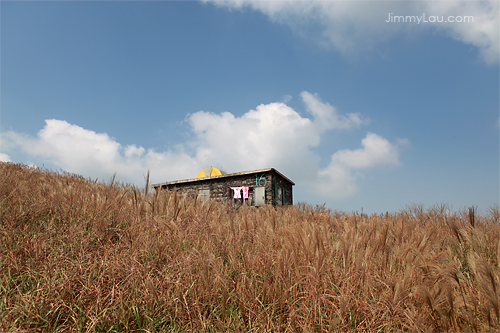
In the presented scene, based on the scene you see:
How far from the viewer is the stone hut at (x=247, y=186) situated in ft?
60.9

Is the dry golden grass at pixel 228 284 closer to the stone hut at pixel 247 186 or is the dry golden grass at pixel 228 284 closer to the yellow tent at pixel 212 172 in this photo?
the stone hut at pixel 247 186

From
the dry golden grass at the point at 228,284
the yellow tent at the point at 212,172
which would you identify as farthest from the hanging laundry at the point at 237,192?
the dry golden grass at the point at 228,284

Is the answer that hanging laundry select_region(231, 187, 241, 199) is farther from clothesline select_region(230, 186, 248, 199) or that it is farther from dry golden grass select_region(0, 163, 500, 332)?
dry golden grass select_region(0, 163, 500, 332)

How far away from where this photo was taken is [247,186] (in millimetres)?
19422

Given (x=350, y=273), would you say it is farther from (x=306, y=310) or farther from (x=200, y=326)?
(x=200, y=326)

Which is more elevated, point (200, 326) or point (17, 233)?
point (17, 233)

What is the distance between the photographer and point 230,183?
2027cm

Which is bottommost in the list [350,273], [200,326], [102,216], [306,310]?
[200,326]

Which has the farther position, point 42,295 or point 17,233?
point 17,233

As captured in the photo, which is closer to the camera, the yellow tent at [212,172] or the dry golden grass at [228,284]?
the dry golden grass at [228,284]

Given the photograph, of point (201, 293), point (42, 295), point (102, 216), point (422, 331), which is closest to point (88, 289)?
point (42, 295)

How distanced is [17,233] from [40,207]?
2.33ft

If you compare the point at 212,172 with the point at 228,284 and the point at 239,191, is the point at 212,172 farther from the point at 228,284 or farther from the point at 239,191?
the point at 228,284

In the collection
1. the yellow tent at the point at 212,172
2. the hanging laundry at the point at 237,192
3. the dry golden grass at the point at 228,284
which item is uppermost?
the yellow tent at the point at 212,172
